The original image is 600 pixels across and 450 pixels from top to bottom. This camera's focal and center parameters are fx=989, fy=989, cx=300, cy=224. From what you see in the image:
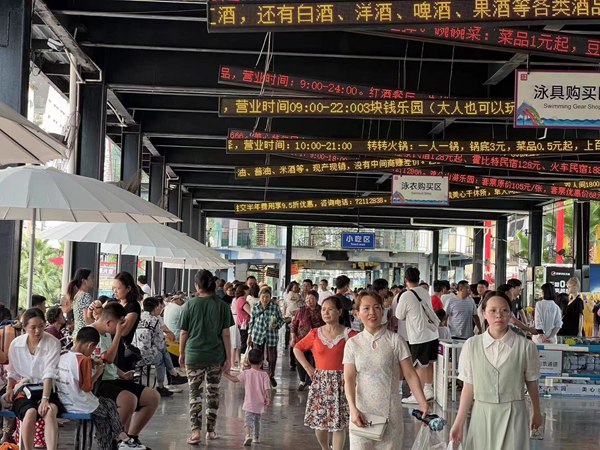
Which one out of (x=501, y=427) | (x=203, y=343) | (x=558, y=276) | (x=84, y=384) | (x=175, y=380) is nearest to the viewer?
(x=501, y=427)

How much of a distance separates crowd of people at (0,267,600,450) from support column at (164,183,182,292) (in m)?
17.3

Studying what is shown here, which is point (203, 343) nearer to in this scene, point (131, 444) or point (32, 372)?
point (131, 444)

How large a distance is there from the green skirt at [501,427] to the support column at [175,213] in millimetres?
26045

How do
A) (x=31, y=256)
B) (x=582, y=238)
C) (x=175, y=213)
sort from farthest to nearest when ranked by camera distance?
1. (x=175, y=213)
2. (x=582, y=238)
3. (x=31, y=256)

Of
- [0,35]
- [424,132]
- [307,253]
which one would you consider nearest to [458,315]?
[424,132]

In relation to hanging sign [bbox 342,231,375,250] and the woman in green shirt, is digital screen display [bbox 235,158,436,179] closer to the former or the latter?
the woman in green shirt

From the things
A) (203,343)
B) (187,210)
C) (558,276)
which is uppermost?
(187,210)

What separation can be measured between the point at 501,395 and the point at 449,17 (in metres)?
3.55

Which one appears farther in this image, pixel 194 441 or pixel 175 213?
pixel 175 213

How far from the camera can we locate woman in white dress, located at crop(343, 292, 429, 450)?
6.33 meters

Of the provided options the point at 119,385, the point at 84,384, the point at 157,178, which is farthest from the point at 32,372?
the point at 157,178

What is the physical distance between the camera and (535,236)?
34125 mm

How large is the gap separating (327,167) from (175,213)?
15197mm

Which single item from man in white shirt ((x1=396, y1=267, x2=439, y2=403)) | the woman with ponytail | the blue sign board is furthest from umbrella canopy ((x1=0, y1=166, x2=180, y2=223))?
the blue sign board
